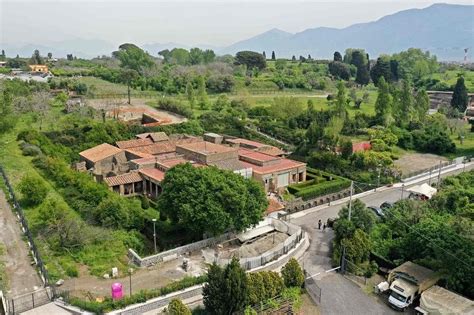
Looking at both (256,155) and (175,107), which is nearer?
(256,155)

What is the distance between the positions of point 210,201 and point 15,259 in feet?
39.0

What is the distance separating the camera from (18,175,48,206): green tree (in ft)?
104

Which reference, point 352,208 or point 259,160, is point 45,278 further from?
point 259,160

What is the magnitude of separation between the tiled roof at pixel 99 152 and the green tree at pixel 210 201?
54.2 ft

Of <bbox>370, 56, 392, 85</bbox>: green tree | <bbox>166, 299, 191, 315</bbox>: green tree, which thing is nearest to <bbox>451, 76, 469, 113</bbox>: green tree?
<bbox>370, 56, 392, 85</bbox>: green tree

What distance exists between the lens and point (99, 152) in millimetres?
45062

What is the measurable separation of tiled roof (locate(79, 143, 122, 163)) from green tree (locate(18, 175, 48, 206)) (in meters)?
10.7

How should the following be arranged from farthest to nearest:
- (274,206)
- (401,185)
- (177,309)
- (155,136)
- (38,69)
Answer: (38,69) → (155,136) → (401,185) → (274,206) → (177,309)

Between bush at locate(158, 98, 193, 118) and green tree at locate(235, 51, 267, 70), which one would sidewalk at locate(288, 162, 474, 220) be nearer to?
bush at locate(158, 98, 193, 118)

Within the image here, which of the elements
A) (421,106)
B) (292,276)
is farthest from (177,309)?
(421,106)

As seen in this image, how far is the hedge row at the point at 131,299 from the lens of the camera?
21.0 metres

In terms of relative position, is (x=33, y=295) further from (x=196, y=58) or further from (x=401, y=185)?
(x=196, y=58)

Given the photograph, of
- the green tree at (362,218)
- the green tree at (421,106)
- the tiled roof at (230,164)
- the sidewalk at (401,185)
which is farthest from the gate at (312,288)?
Result: the green tree at (421,106)

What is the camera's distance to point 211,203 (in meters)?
27.2
